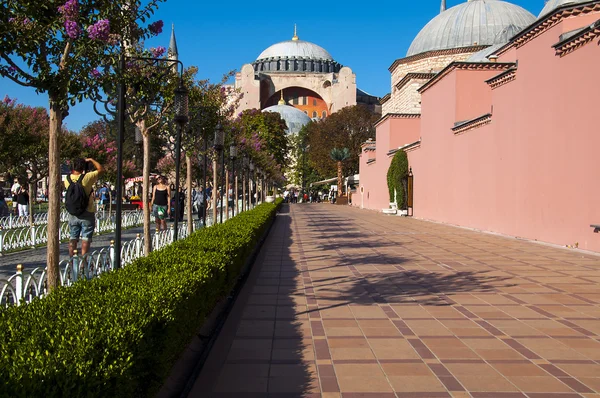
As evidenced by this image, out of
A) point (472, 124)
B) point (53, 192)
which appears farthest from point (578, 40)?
point (53, 192)

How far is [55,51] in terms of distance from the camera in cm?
524

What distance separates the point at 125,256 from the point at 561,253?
315 inches

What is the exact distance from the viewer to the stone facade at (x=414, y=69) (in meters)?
37.4

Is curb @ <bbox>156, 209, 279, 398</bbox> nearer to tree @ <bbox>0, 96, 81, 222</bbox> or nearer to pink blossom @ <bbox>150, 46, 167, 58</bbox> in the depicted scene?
pink blossom @ <bbox>150, 46, 167, 58</bbox>

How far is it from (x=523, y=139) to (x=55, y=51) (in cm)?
1251

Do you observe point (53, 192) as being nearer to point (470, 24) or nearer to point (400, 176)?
point (400, 176)

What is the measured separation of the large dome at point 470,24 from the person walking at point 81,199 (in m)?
35.2

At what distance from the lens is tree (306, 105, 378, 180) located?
55.4 metres

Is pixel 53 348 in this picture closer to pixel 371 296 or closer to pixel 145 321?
pixel 145 321

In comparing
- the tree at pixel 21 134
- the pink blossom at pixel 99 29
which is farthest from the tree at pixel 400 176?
the pink blossom at pixel 99 29

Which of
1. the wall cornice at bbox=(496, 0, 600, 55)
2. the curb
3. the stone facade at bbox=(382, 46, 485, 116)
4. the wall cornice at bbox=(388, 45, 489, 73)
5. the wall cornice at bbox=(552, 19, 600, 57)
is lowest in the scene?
the curb

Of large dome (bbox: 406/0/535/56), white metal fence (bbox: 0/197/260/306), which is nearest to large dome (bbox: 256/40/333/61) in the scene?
large dome (bbox: 406/0/535/56)

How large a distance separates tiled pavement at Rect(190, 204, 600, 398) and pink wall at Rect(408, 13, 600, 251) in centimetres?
226

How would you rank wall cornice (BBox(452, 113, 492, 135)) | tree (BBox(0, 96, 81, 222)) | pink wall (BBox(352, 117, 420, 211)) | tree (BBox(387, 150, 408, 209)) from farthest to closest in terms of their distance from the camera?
pink wall (BBox(352, 117, 420, 211)) < tree (BBox(387, 150, 408, 209)) < wall cornice (BBox(452, 113, 492, 135)) < tree (BBox(0, 96, 81, 222))
